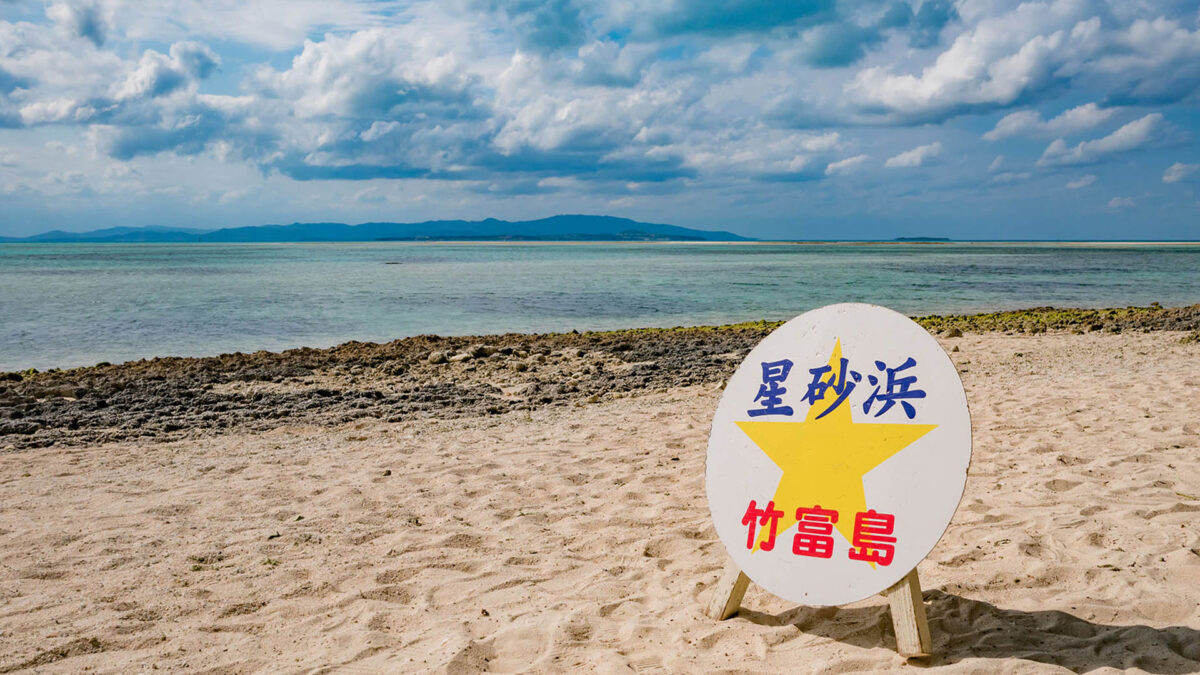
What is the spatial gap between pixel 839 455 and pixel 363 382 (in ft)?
33.8

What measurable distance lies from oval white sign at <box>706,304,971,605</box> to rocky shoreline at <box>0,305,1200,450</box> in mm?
6297

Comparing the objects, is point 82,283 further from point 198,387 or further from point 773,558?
point 773,558

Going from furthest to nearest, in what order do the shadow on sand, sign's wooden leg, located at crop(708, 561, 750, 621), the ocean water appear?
the ocean water < sign's wooden leg, located at crop(708, 561, 750, 621) < the shadow on sand

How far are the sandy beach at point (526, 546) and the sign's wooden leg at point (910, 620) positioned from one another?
0.39ft

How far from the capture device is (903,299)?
103ft

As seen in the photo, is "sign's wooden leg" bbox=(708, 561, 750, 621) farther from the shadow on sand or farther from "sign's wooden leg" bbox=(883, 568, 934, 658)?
"sign's wooden leg" bbox=(883, 568, 934, 658)

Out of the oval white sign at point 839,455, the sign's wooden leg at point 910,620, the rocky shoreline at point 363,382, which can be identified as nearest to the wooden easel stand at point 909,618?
the sign's wooden leg at point 910,620

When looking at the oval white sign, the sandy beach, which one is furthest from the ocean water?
the oval white sign

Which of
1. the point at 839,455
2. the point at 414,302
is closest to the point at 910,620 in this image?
the point at 839,455

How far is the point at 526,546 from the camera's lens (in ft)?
15.9

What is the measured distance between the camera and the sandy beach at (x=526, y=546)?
3.48 m

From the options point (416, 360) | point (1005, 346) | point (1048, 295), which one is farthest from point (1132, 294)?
point (416, 360)

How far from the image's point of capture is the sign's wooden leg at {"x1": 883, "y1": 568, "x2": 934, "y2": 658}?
10.3 ft

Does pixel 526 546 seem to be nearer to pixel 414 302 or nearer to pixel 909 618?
pixel 909 618
